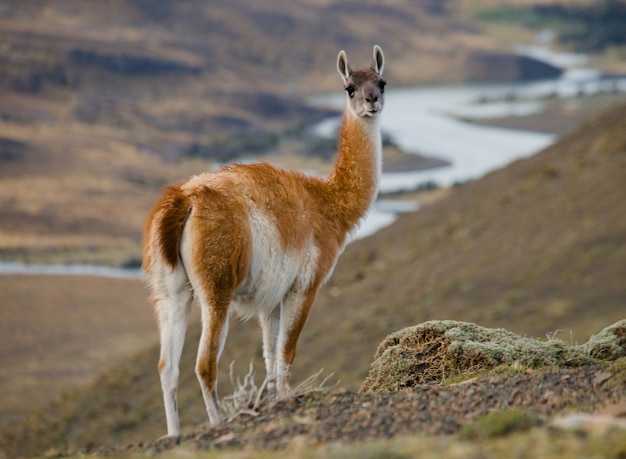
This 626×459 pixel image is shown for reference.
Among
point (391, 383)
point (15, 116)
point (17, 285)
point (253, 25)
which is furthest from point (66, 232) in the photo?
point (253, 25)

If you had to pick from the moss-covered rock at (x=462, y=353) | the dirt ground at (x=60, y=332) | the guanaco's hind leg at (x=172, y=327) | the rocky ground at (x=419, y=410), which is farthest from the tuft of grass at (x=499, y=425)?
the dirt ground at (x=60, y=332)

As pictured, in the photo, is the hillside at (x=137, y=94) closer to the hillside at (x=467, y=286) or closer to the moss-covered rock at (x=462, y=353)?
the hillside at (x=467, y=286)

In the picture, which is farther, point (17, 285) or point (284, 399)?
point (17, 285)

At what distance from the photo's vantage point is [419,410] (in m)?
7.78

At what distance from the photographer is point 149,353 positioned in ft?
151

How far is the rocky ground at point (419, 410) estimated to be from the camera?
23.7 ft

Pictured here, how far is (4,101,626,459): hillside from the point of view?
113 ft

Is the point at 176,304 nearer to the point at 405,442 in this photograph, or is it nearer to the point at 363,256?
the point at 405,442

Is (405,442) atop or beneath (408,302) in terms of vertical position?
atop

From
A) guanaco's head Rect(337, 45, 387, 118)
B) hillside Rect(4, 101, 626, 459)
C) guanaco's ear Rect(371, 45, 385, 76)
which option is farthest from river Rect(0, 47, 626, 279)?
guanaco's head Rect(337, 45, 387, 118)

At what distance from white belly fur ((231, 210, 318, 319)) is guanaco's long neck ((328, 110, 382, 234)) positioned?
103cm

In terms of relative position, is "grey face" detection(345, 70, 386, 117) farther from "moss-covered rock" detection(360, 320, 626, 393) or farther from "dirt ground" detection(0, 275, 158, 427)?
"dirt ground" detection(0, 275, 158, 427)

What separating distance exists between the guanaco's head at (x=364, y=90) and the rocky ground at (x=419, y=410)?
11.1 ft

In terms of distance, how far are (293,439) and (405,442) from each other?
0.93 metres
